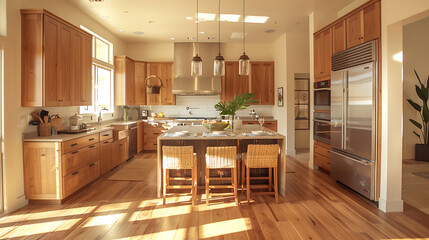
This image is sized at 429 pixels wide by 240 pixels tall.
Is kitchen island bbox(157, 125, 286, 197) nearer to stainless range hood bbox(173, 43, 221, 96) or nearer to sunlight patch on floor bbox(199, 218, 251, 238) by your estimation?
sunlight patch on floor bbox(199, 218, 251, 238)

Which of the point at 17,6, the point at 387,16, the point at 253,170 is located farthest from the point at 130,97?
the point at 387,16

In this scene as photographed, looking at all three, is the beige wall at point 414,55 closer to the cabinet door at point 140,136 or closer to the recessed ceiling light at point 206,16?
the recessed ceiling light at point 206,16

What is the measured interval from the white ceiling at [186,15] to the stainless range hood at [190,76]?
0.43m

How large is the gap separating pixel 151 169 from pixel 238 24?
150 inches

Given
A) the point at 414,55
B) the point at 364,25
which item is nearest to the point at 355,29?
the point at 364,25

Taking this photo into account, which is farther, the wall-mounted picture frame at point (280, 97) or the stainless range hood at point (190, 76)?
the stainless range hood at point (190, 76)

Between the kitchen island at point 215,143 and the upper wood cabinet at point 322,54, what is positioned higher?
the upper wood cabinet at point 322,54

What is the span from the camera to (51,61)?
3.69m

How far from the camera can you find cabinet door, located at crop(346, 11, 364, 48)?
3850mm

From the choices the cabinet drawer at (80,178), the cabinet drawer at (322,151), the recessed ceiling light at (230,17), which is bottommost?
the cabinet drawer at (80,178)

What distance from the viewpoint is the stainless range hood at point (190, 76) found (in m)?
7.55

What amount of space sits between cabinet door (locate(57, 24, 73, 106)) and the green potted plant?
7216 mm

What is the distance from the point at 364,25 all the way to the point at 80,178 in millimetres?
4741

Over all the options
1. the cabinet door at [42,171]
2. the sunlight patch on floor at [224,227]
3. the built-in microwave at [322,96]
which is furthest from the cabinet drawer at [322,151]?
the cabinet door at [42,171]
